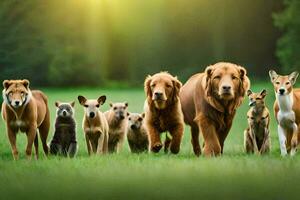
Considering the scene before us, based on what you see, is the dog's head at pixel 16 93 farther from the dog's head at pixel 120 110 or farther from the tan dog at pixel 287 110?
the tan dog at pixel 287 110

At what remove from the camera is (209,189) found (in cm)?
471

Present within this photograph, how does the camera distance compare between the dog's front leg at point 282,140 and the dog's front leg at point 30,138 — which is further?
the dog's front leg at point 282,140

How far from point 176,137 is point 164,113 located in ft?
0.64

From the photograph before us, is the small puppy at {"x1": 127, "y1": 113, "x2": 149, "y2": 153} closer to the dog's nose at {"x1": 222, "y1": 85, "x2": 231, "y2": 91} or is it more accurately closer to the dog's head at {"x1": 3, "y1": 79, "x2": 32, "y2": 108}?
the dog's head at {"x1": 3, "y1": 79, "x2": 32, "y2": 108}

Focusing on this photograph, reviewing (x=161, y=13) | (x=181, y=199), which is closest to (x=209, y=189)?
(x=181, y=199)

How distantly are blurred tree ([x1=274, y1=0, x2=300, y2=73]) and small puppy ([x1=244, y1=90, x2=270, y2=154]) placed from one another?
21.3 feet

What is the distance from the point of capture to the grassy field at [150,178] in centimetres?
464

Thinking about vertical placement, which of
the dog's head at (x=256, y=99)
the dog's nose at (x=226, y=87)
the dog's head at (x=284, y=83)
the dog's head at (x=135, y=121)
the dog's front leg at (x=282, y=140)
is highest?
the dog's head at (x=284, y=83)

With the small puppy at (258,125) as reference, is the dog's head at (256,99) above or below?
above

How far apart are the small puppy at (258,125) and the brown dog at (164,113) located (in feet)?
2.21

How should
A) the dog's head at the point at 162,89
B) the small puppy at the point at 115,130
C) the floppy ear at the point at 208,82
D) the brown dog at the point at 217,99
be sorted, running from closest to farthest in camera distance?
1. the brown dog at the point at 217,99
2. the floppy ear at the point at 208,82
3. the dog's head at the point at 162,89
4. the small puppy at the point at 115,130

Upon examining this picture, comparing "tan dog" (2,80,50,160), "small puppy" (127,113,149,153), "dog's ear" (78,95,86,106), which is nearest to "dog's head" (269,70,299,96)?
"small puppy" (127,113,149,153)

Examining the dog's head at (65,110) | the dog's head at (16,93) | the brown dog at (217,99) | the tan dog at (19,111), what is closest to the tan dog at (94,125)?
the dog's head at (65,110)

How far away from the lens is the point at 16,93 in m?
6.55
